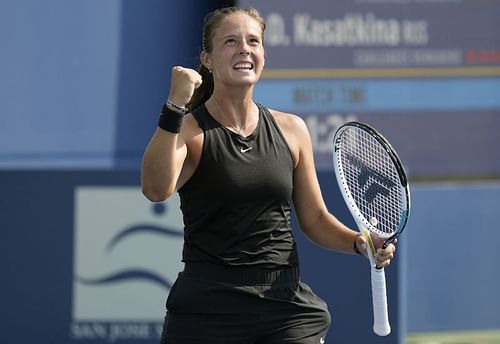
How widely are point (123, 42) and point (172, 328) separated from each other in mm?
3820

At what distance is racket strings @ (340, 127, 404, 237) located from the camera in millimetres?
3475

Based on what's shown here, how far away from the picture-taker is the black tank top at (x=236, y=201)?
125 inches

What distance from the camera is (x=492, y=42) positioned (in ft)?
22.9

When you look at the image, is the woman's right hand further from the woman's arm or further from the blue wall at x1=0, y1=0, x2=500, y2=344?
the blue wall at x1=0, y1=0, x2=500, y2=344

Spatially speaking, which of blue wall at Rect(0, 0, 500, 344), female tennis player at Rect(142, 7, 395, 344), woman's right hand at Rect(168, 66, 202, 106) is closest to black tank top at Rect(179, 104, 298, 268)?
female tennis player at Rect(142, 7, 395, 344)

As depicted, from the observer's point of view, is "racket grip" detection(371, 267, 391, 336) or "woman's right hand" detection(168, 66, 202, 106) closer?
"woman's right hand" detection(168, 66, 202, 106)

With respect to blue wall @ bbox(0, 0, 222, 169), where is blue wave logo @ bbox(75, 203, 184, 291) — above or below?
below

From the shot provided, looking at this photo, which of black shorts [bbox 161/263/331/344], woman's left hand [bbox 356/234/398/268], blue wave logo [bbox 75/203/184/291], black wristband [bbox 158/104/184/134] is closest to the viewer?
black wristband [bbox 158/104/184/134]

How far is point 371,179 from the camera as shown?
3.55m

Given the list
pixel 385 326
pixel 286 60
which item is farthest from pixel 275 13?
pixel 385 326

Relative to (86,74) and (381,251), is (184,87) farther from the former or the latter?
(86,74)

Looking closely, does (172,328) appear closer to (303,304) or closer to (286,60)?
(303,304)

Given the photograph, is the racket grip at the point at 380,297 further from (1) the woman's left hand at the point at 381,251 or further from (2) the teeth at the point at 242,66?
(2) the teeth at the point at 242,66

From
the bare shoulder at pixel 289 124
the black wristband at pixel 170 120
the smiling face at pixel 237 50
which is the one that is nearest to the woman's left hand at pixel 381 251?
the bare shoulder at pixel 289 124
